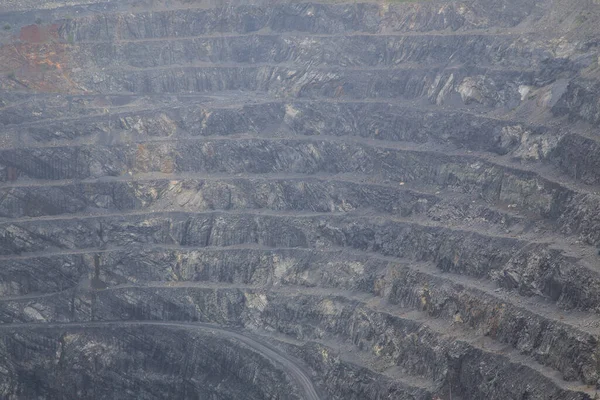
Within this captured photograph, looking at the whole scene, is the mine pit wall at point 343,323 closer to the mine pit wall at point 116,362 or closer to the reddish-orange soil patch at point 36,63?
the mine pit wall at point 116,362

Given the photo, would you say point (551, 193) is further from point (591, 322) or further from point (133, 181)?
point (133, 181)

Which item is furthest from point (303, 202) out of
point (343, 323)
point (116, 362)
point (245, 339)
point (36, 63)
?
point (36, 63)

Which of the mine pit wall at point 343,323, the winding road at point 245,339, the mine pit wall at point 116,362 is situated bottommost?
the mine pit wall at point 116,362

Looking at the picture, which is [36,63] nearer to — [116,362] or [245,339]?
[116,362]

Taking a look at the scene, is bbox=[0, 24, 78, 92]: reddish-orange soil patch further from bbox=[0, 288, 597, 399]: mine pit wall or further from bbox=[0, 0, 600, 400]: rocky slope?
bbox=[0, 288, 597, 399]: mine pit wall

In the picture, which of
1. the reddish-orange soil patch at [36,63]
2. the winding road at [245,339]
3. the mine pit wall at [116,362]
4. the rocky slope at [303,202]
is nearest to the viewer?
the rocky slope at [303,202]

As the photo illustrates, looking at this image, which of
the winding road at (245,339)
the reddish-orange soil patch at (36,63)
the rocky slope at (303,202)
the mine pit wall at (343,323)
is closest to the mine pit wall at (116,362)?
the rocky slope at (303,202)

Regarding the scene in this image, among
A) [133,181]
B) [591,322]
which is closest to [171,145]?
[133,181]

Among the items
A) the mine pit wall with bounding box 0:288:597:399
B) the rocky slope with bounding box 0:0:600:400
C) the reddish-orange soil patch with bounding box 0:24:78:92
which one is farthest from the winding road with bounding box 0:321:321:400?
the reddish-orange soil patch with bounding box 0:24:78:92
